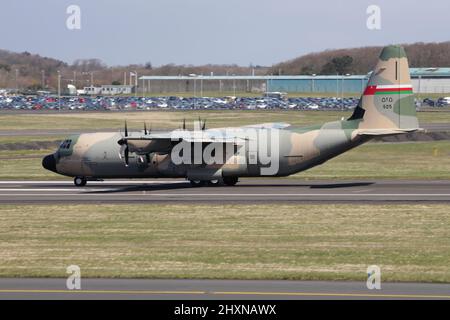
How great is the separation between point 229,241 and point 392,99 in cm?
1720

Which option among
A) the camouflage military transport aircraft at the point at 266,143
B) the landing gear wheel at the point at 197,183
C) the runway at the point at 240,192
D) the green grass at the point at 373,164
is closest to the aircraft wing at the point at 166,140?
the camouflage military transport aircraft at the point at 266,143

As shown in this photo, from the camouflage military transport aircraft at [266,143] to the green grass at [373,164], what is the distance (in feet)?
24.5

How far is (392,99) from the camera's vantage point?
42.9 metres

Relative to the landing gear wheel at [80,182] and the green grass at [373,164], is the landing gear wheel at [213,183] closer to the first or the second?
the green grass at [373,164]

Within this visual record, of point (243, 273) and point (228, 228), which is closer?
point (243, 273)

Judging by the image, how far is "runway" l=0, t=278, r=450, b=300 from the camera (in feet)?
64.7

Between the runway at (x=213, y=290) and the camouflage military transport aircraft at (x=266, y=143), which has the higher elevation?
the camouflage military transport aircraft at (x=266, y=143)

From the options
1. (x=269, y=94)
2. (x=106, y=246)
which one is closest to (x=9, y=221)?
(x=106, y=246)

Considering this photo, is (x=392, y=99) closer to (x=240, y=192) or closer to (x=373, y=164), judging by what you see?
(x=240, y=192)

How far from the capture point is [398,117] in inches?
1688

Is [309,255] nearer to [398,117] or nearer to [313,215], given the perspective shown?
[313,215]

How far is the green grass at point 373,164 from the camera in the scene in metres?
53.1

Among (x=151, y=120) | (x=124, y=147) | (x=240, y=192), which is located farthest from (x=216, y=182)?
(x=151, y=120)

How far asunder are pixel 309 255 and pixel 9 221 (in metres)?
14.0
